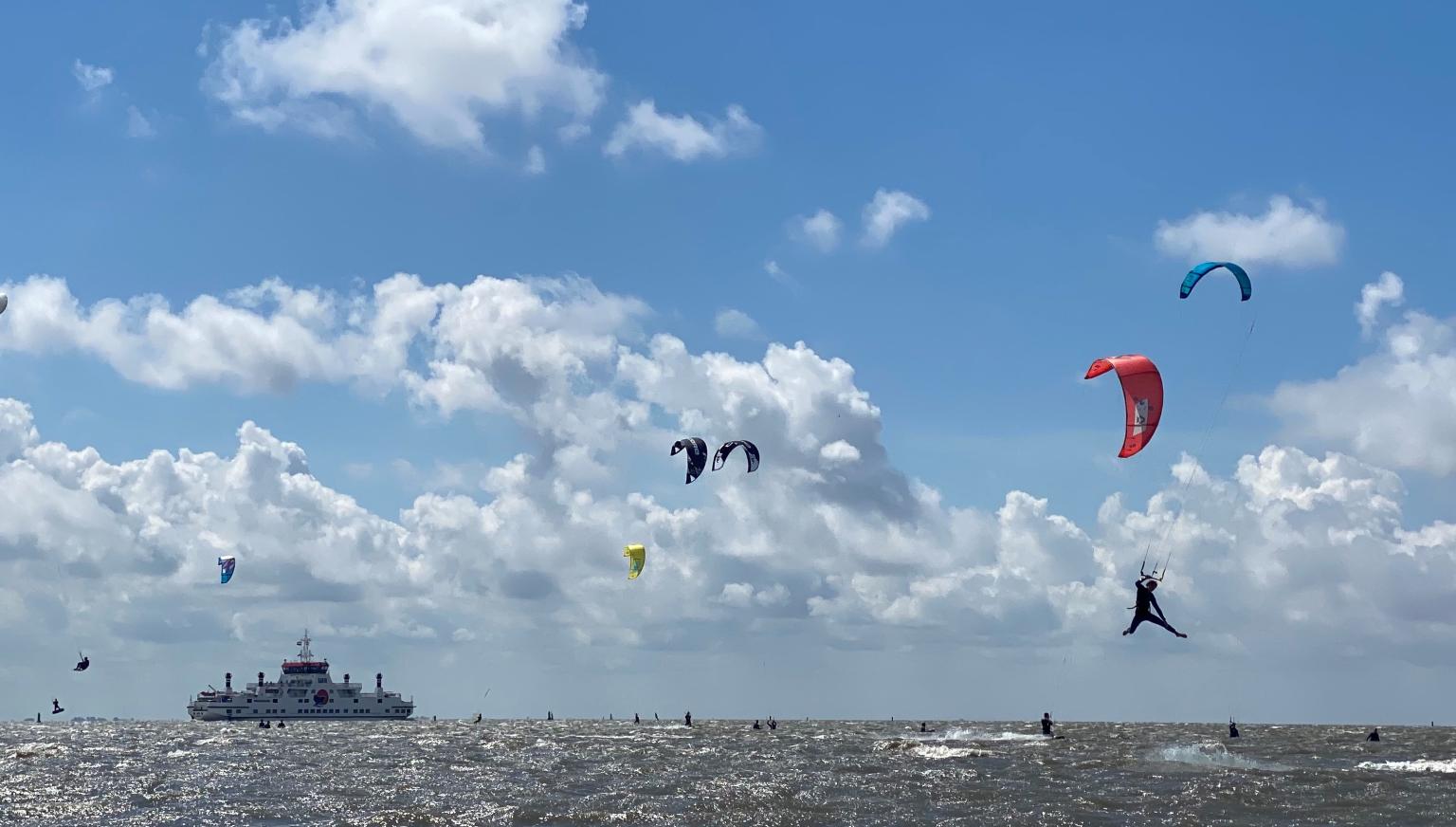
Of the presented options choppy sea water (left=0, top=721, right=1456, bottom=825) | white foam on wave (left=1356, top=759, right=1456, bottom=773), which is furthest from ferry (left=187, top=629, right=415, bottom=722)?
white foam on wave (left=1356, top=759, right=1456, bottom=773)

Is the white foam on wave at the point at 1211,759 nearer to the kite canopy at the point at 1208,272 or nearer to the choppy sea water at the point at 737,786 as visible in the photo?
the choppy sea water at the point at 737,786

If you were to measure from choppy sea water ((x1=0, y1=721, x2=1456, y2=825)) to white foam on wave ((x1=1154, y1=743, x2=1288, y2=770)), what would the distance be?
206 millimetres

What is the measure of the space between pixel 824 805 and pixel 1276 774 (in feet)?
69.4

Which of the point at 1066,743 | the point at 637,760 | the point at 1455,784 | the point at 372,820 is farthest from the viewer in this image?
the point at 1066,743

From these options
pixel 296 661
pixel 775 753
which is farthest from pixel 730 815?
pixel 296 661

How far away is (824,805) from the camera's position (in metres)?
40.1

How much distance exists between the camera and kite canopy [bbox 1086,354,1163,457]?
38188mm

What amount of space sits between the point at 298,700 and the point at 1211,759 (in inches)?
4366

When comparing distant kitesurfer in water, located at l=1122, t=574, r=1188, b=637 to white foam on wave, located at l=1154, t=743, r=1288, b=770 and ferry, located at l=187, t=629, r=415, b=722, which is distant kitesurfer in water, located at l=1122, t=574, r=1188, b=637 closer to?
white foam on wave, located at l=1154, t=743, r=1288, b=770

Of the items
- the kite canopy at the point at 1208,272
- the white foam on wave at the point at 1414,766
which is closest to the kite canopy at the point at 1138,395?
the kite canopy at the point at 1208,272

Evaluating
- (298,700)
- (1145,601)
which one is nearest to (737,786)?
(1145,601)

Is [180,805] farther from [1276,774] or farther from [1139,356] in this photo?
[1276,774]

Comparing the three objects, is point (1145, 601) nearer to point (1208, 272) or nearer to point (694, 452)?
point (1208, 272)

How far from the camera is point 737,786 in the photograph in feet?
152
